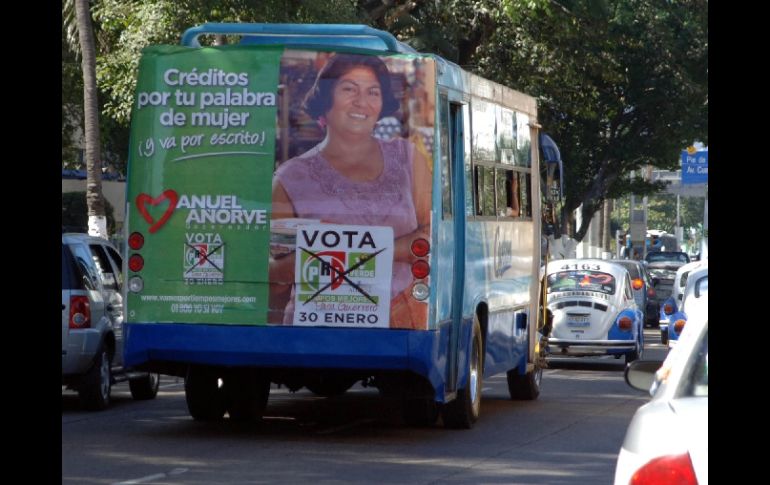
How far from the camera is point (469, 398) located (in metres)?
15.2

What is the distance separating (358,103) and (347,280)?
145 cm

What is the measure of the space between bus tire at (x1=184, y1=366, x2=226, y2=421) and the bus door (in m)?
2.24

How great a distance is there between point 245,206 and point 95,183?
46.2 feet

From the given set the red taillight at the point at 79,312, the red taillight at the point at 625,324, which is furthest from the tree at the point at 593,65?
the red taillight at the point at 79,312

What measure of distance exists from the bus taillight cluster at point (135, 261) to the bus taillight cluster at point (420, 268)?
227 centimetres

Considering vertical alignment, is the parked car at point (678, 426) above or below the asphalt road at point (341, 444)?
above

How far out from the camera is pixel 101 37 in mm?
33875

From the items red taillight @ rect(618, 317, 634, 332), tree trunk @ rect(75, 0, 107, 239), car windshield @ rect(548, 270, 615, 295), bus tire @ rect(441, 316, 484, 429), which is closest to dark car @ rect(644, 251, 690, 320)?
car windshield @ rect(548, 270, 615, 295)

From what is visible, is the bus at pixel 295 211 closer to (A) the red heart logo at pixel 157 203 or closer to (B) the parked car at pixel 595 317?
(A) the red heart logo at pixel 157 203

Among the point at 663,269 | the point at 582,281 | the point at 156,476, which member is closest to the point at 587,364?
the point at 582,281

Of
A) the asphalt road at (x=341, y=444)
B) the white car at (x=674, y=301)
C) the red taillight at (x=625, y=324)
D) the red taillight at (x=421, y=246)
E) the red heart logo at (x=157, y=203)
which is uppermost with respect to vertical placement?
the red heart logo at (x=157, y=203)

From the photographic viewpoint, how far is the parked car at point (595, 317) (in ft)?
80.2

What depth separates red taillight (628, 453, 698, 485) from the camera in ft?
17.2
